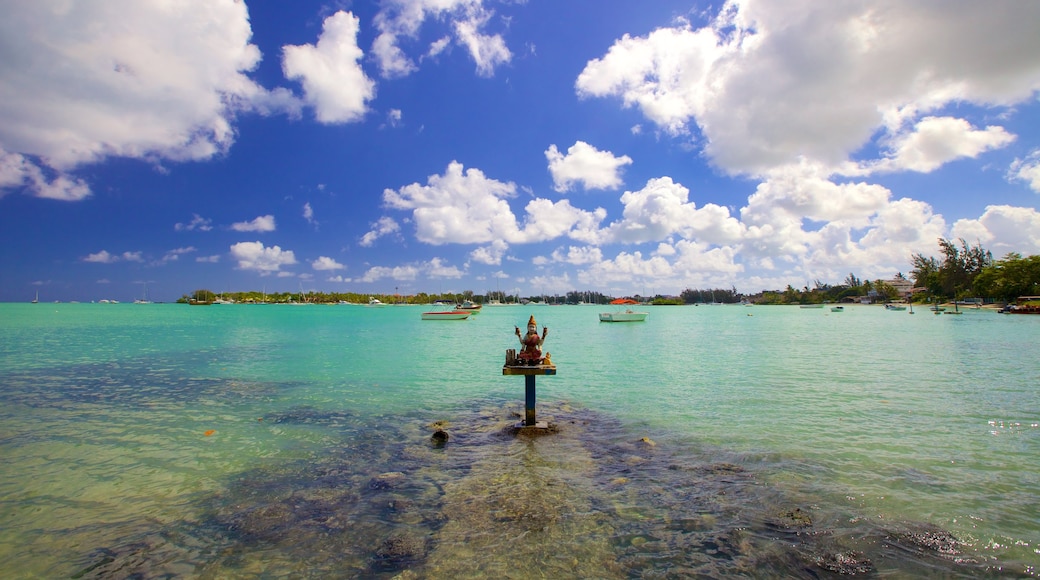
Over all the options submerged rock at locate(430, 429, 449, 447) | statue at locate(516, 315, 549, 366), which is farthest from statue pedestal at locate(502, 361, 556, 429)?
submerged rock at locate(430, 429, 449, 447)

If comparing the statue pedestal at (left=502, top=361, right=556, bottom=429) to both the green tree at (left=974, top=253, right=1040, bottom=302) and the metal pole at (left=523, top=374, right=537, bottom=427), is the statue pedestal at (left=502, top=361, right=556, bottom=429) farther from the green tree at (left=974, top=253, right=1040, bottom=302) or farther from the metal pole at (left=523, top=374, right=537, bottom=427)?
the green tree at (left=974, top=253, right=1040, bottom=302)

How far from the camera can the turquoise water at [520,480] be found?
6.57 metres

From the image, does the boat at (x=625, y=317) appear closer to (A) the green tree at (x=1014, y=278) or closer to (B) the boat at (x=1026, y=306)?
(B) the boat at (x=1026, y=306)

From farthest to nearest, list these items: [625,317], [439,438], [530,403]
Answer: [625,317] < [530,403] < [439,438]

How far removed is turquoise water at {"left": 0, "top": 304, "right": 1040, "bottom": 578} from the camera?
657cm

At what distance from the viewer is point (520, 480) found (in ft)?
31.3

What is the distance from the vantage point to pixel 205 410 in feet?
54.4

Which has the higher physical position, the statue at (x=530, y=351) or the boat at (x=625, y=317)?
the statue at (x=530, y=351)

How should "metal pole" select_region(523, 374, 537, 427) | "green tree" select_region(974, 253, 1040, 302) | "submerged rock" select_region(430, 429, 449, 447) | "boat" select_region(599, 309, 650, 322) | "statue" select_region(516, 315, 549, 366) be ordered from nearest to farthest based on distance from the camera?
1. "submerged rock" select_region(430, 429, 449, 447)
2. "statue" select_region(516, 315, 549, 366)
3. "metal pole" select_region(523, 374, 537, 427)
4. "boat" select_region(599, 309, 650, 322)
5. "green tree" select_region(974, 253, 1040, 302)

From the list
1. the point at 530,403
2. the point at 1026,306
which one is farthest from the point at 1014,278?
the point at 530,403

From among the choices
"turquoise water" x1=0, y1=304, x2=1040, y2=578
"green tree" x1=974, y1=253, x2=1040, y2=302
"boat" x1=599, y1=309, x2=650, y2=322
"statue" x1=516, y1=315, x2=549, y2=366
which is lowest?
"turquoise water" x1=0, y1=304, x2=1040, y2=578

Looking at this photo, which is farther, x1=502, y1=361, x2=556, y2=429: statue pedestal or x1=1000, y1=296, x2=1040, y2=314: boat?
x1=1000, y1=296, x2=1040, y2=314: boat

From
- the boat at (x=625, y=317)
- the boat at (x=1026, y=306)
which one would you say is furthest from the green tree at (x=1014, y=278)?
the boat at (x=625, y=317)

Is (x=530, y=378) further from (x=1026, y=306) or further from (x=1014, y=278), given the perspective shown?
(x=1014, y=278)
